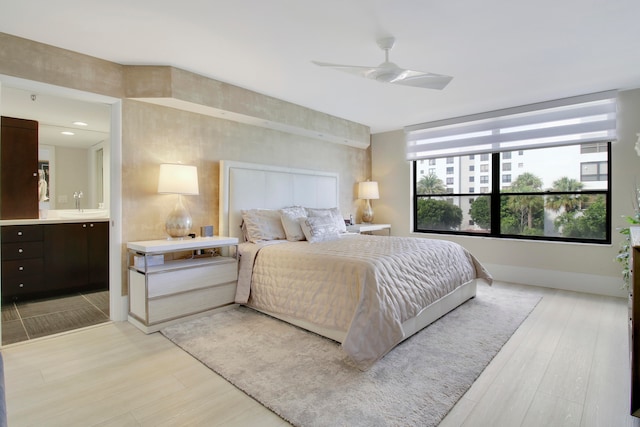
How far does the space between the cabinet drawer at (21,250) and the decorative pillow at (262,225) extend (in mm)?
2466

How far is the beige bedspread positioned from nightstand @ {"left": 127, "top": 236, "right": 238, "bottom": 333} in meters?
0.21

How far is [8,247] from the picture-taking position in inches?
142

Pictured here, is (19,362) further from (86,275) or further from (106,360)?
(86,275)

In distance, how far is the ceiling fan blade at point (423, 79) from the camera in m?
2.53

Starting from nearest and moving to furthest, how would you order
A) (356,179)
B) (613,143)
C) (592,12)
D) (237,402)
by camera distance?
(237,402)
(592,12)
(613,143)
(356,179)

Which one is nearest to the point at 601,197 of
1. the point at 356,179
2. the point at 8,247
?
the point at 356,179

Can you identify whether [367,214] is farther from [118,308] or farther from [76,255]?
[76,255]

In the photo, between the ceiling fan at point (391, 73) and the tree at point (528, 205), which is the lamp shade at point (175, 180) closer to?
the ceiling fan at point (391, 73)

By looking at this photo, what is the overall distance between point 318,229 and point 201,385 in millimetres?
2062

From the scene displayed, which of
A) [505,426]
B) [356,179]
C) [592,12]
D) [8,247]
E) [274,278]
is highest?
[592,12]

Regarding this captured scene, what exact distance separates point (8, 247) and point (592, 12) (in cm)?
585

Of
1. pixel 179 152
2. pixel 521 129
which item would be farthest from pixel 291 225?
pixel 521 129

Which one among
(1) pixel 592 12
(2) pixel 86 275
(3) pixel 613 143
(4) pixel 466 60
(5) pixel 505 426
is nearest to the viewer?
(5) pixel 505 426

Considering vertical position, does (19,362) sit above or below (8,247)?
below
